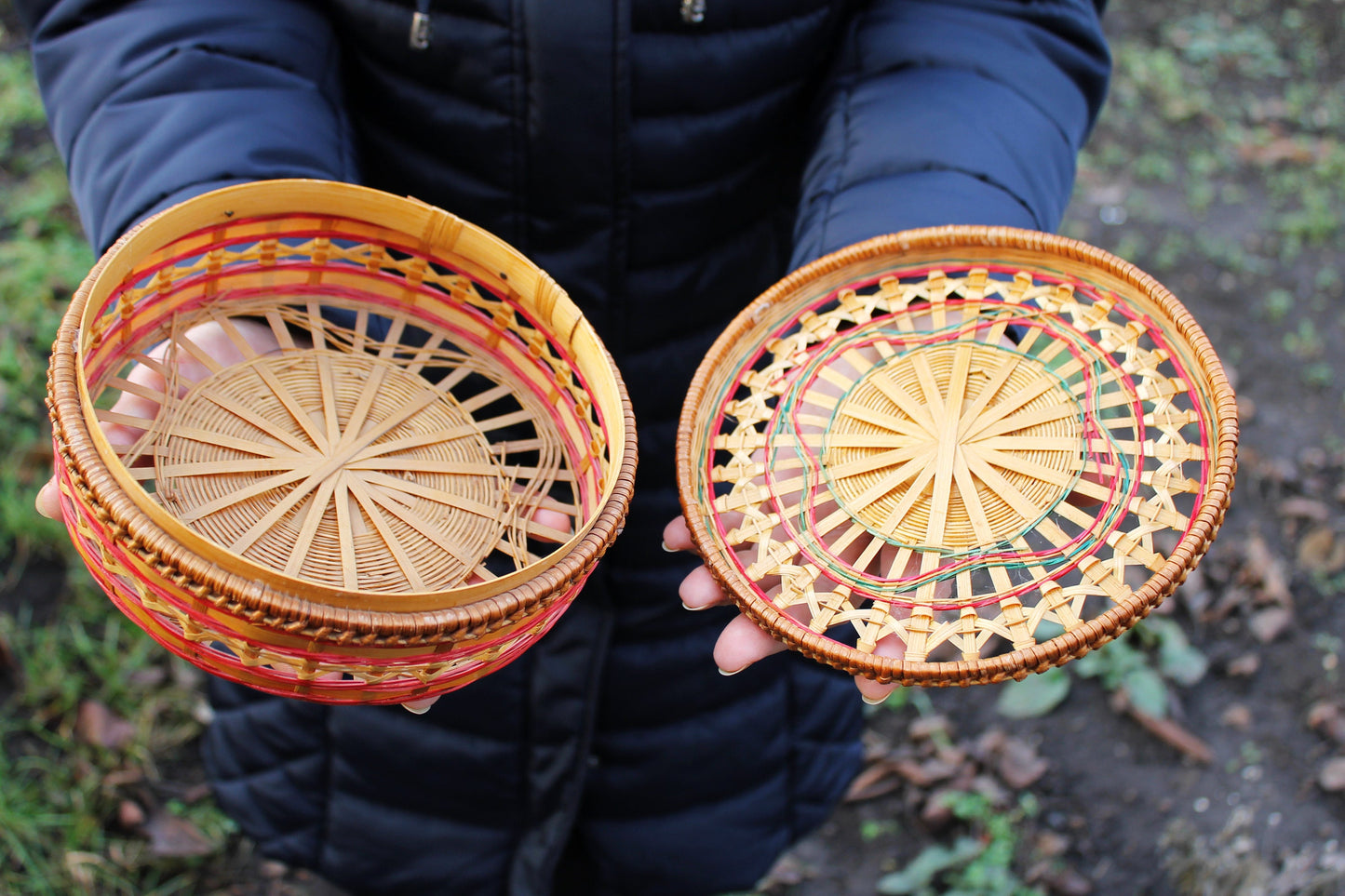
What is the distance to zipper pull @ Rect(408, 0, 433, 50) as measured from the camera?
104 cm

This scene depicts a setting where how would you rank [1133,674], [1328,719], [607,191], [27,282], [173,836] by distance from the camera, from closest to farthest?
[607,191] → [173,836] → [1328,719] → [1133,674] → [27,282]

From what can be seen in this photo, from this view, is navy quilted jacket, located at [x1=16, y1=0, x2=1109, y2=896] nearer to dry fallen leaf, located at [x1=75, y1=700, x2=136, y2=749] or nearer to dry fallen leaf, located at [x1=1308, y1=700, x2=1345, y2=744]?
dry fallen leaf, located at [x1=75, y1=700, x2=136, y2=749]

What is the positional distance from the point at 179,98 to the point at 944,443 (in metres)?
0.91

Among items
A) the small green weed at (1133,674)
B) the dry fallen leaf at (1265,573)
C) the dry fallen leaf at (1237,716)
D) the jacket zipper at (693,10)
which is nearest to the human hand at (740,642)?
the jacket zipper at (693,10)

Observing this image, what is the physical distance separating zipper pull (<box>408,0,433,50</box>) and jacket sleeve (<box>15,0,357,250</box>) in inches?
5.7

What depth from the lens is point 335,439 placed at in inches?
45.1

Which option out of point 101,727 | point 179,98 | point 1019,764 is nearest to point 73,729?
point 101,727

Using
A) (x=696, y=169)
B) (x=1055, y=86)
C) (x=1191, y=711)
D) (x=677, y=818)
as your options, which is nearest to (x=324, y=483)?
(x=696, y=169)

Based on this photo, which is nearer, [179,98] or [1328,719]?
[179,98]

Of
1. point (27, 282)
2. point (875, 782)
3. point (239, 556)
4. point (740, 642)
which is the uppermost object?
point (239, 556)

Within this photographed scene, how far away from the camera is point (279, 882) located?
1755 millimetres

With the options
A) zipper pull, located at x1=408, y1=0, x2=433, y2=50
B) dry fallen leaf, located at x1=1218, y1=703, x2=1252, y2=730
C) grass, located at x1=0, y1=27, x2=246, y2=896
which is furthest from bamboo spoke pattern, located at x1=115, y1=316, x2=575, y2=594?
dry fallen leaf, located at x1=1218, y1=703, x2=1252, y2=730

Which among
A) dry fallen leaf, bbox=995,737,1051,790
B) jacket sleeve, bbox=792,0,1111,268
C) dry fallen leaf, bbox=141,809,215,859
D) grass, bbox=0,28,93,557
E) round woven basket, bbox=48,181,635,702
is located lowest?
dry fallen leaf, bbox=995,737,1051,790

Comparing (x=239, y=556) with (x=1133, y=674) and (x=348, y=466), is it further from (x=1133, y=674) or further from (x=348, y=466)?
(x=1133, y=674)
